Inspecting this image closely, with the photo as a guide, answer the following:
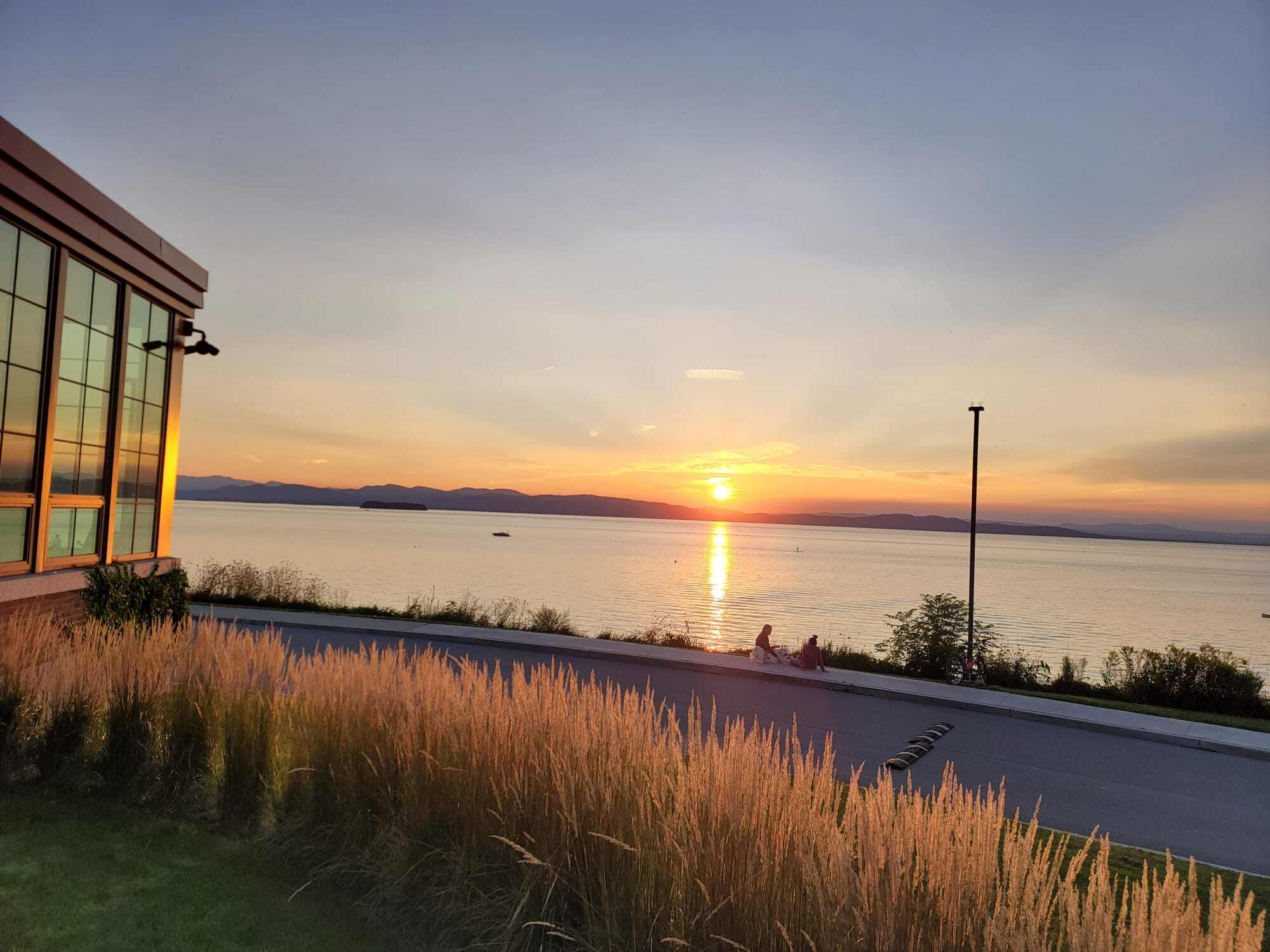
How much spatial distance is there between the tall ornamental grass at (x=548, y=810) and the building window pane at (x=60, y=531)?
3.75 m

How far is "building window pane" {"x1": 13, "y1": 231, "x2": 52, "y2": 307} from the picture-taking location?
9.59 metres

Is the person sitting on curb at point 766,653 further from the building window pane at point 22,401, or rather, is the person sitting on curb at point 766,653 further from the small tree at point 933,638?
the building window pane at point 22,401

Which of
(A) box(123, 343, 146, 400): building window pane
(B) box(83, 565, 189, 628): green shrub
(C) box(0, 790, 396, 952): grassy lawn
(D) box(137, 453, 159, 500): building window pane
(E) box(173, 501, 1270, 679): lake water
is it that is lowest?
(E) box(173, 501, 1270, 679): lake water

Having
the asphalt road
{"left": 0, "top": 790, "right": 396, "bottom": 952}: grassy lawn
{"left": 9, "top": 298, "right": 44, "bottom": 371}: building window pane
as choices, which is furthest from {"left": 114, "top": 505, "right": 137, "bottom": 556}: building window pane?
the asphalt road

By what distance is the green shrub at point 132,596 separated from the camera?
419 inches

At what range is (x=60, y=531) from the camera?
10.8 metres

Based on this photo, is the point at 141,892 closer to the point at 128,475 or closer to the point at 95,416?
→ the point at 95,416

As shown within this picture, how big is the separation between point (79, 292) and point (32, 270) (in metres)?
1.05

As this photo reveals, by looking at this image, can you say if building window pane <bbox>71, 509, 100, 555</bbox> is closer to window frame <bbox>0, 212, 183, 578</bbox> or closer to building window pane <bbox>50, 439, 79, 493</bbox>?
window frame <bbox>0, 212, 183, 578</bbox>

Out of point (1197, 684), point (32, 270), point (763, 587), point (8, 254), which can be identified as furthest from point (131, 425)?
point (763, 587)

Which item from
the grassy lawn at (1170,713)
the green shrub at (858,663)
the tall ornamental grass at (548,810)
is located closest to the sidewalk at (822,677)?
the grassy lawn at (1170,713)

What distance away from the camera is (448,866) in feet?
14.8

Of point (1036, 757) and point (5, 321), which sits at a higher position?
point (5, 321)

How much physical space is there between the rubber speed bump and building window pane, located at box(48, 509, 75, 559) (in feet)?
35.7
